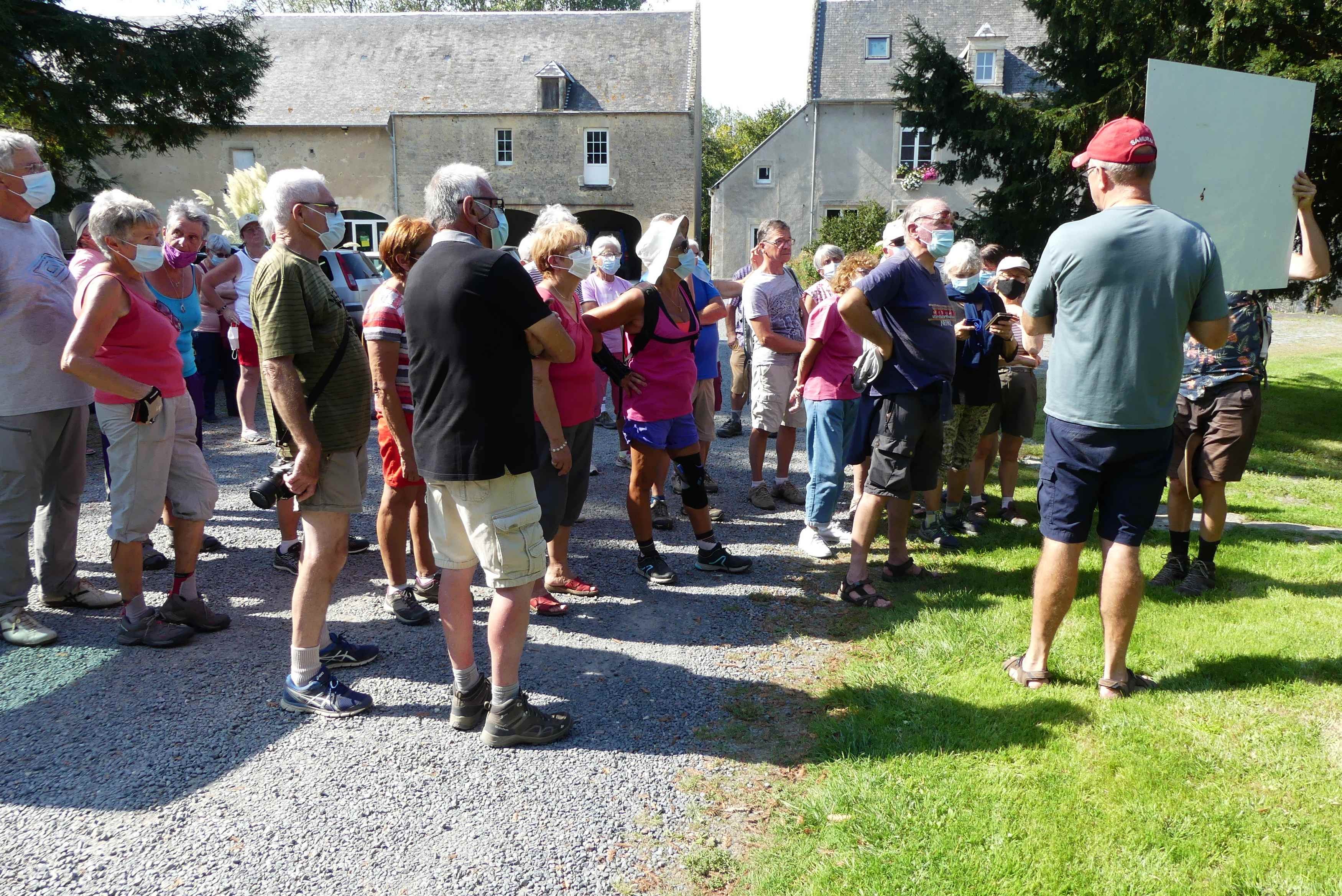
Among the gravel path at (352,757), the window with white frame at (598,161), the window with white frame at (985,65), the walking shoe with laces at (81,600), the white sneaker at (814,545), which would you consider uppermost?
the window with white frame at (985,65)

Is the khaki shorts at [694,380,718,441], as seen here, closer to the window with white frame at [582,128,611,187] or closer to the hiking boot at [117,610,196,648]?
the hiking boot at [117,610,196,648]

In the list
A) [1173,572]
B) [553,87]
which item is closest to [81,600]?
[1173,572]

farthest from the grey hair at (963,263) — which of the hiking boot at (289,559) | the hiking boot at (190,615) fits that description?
the hiking boot at (190,615)

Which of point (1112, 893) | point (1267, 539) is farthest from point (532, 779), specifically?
point (1267, 539)

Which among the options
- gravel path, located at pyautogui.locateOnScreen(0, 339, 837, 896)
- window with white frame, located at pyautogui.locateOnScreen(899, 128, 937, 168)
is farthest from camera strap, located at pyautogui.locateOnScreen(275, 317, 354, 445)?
window with white frame, located at pyautogui.locateOnScreen(899, 128, 937, 168)

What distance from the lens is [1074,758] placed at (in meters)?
3.24

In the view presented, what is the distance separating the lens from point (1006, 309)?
630 cm

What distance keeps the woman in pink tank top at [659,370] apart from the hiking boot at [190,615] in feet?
7.21

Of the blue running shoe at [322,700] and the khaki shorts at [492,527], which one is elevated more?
the khaki shorts at [492,527]

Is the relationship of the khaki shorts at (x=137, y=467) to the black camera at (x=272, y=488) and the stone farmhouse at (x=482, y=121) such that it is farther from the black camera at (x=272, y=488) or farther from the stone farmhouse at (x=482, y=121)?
the stone farmhouse at (x=482, y=121)

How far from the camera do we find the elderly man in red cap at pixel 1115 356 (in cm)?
337

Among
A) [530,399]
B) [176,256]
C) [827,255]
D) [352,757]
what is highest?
[827,255]

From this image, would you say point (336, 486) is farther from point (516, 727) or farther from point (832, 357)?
point (832, 357)

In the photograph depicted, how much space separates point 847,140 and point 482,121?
1273 cm
